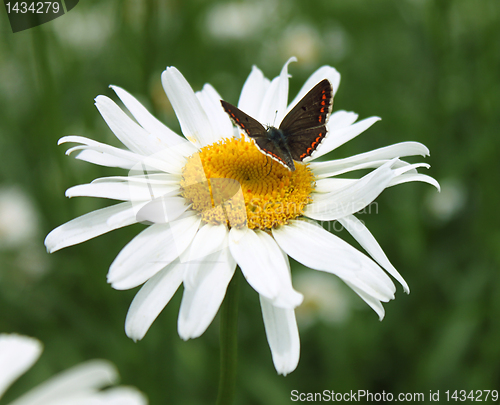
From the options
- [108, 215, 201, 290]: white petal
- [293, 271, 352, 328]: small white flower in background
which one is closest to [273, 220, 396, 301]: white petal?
[108, 215, 201, 290]: white petal

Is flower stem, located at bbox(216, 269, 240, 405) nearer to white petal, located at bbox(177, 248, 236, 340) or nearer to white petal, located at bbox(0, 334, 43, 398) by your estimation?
white petal, located at bbox(177, 248, 236, 340)

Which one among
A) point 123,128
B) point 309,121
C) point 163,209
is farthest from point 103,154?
point 309,121

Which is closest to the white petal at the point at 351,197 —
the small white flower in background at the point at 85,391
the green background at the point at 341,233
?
the small white flower in background at the point at 85,391

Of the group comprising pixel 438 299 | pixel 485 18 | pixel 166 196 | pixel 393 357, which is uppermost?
pixel 485 18

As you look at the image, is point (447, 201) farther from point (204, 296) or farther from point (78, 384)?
point (78, 384)

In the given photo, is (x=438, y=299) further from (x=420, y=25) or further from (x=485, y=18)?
(x=420, y=25)

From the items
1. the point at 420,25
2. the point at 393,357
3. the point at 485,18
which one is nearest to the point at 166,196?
the point at 393,357

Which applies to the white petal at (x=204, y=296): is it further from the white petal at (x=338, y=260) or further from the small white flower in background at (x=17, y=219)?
the small white flower in background at (x=17, y=219)

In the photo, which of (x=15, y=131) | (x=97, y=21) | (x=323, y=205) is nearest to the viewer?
(x=323, y=205)
